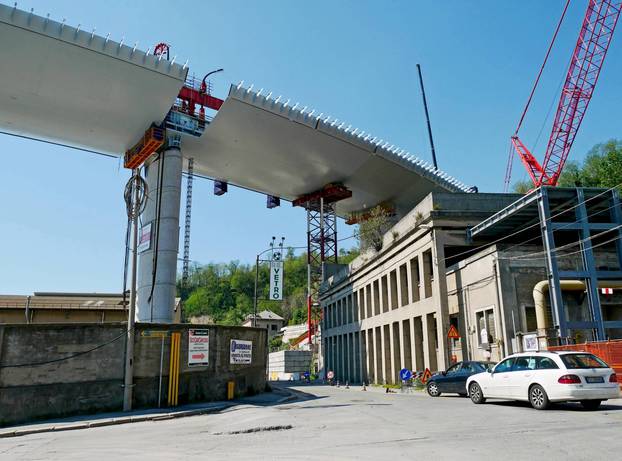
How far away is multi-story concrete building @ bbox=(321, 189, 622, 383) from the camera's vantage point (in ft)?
78.4

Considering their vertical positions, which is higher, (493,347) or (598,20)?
(598,20)

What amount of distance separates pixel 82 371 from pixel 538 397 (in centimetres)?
1330

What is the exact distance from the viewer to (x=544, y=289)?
23.5m

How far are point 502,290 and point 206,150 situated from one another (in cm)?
3261

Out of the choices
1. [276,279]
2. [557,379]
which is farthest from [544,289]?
[276,279]

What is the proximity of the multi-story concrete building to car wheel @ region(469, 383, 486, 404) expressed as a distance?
7.19 m

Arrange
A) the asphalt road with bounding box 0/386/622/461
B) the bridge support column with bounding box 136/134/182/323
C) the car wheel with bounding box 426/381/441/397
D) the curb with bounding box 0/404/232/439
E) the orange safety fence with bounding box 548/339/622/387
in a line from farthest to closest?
the bridge support column with bounding box 136/134/182/323 < the car wheel with bounding box 426/381/441/397 < the orange safety fence with bounding box 548/339/622/387 < the curb with bounding box 0/404/232/439 < the asphalt road with bounding box 0/386/622/461

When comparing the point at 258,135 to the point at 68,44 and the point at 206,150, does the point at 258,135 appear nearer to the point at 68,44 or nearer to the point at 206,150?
the point at 206,150

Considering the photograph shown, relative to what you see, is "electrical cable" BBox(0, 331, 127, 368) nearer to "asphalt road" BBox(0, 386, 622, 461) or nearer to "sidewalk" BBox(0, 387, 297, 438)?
"sidewalk" BBox(0, 387, 297, 438)

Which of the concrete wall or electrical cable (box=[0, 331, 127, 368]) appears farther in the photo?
electrical cable (box=[0, 331, 127, 368])

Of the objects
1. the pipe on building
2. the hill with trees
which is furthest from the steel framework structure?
the hill with trees

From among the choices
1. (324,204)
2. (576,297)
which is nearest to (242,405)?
(576,297)

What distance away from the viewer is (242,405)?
1811 centimetres

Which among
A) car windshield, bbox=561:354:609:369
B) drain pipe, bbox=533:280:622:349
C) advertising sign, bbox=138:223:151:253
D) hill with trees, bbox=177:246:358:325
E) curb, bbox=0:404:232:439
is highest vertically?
hill with trees, bbox=177:246:358:325
